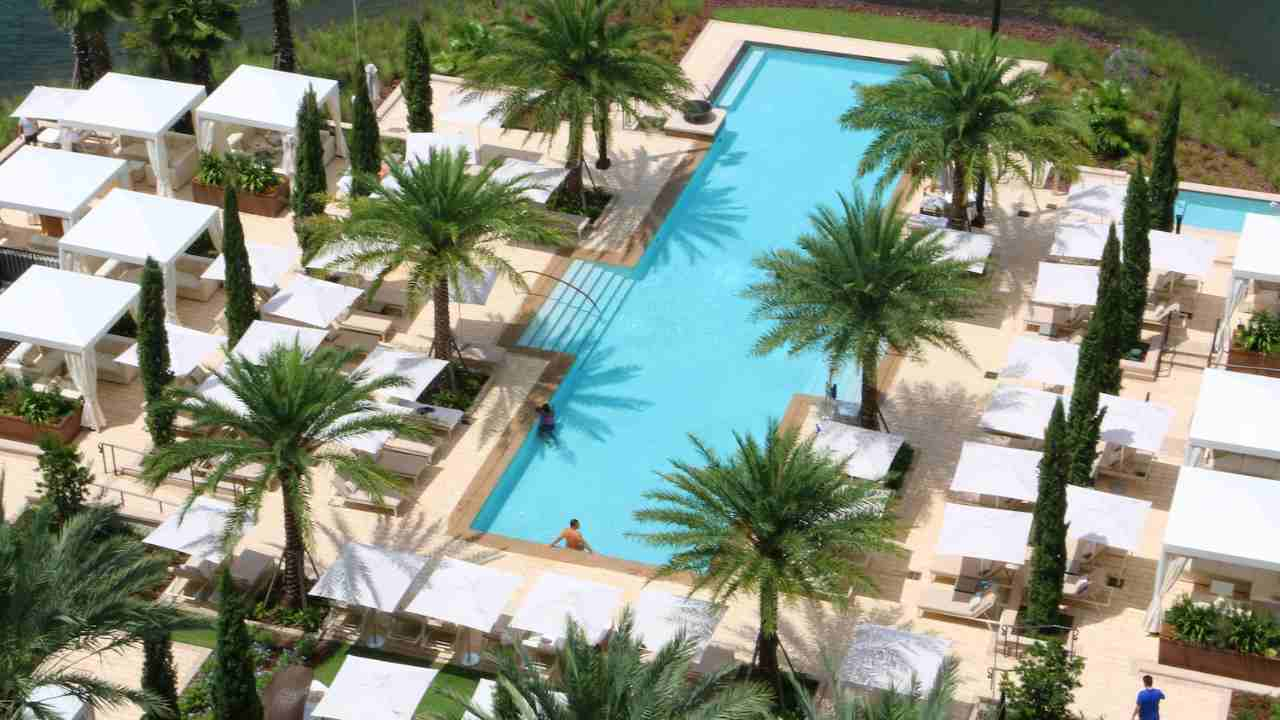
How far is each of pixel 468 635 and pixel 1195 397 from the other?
54.0ft

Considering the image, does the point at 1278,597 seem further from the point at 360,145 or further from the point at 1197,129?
the point at 360,145

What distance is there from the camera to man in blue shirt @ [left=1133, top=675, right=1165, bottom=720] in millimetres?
35750

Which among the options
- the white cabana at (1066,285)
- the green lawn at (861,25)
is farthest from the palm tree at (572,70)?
the green lawn at (861,25)

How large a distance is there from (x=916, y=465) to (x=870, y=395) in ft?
5.66

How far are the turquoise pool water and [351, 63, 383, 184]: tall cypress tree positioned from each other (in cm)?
538

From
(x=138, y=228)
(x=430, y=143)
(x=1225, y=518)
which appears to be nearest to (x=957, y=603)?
(x=1225, y=518)

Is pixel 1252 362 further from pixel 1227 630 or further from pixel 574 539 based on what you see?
pixel 574 539

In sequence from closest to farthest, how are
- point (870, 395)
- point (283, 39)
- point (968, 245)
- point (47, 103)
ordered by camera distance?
point (870, 395) → point (968, 245) → point (47, 103) → point (283, 39)

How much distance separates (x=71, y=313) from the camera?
144 feet

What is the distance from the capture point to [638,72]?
161 feet

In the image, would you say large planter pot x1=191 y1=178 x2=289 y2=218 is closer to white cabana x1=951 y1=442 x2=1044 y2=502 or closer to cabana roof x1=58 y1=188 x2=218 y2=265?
cabana roof x1=58 y1=188 x2=218 y2=265

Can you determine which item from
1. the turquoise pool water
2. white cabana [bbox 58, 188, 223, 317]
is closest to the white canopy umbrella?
the turquoise pool water

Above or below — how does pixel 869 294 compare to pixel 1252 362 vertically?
below

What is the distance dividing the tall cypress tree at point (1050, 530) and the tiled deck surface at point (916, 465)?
1098 millimetres
